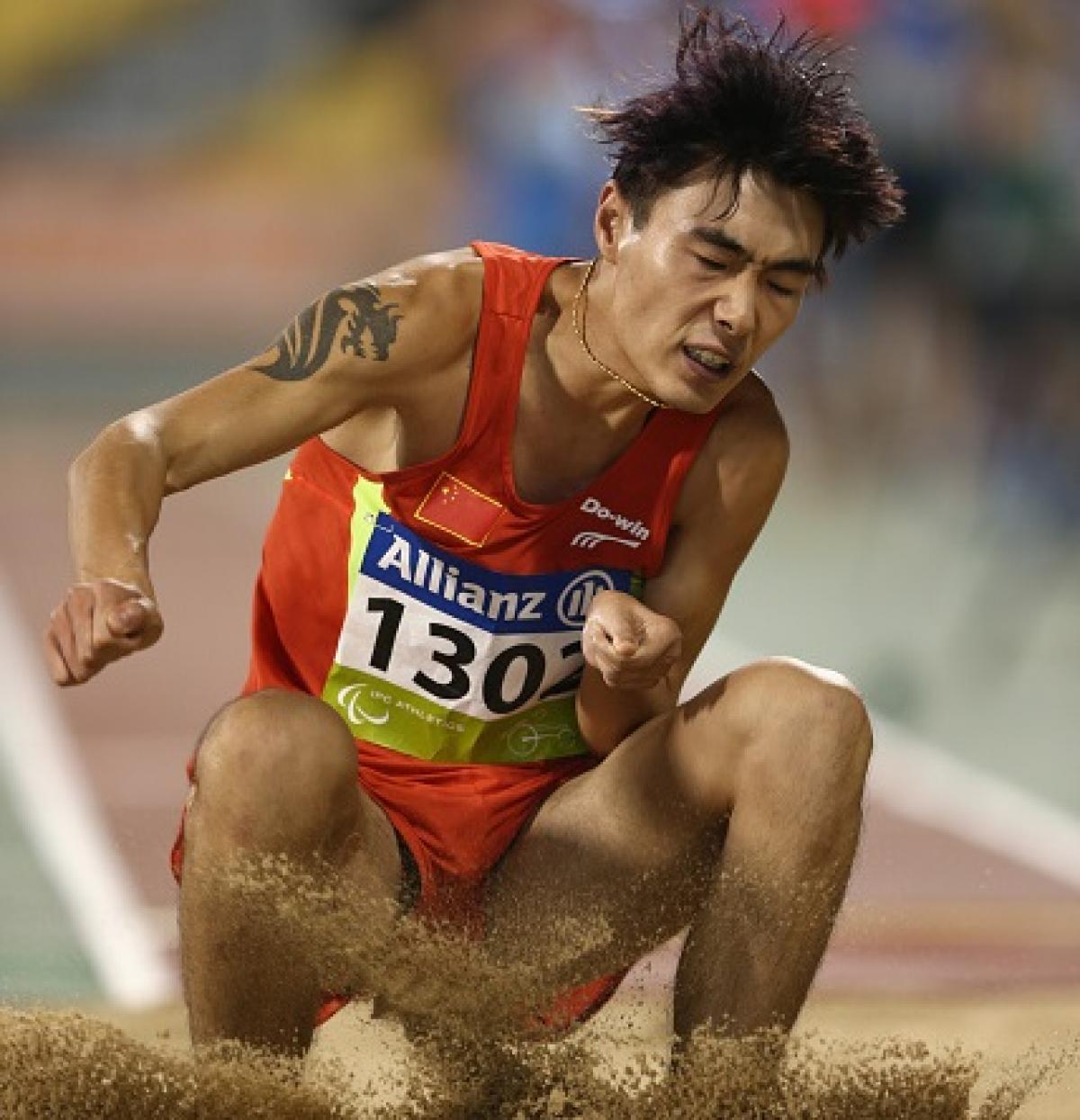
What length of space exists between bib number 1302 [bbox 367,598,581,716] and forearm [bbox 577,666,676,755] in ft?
0.19

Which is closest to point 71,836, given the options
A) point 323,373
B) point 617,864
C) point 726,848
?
point 617,864

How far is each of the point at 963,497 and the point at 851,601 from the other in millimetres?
1487

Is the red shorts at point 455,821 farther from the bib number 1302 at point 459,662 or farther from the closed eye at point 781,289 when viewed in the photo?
the closed eye at point 781,289

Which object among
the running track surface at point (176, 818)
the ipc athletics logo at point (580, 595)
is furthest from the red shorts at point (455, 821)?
the running track surface at point (176, 818)

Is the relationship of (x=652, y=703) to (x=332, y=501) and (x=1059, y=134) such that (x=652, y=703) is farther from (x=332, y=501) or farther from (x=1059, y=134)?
(x=1059, y=134)

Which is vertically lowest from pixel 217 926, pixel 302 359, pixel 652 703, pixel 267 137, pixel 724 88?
pixel 267 137

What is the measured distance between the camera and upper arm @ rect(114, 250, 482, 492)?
3.29 metres

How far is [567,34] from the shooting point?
44.8 ft

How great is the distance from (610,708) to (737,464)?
1.24ft

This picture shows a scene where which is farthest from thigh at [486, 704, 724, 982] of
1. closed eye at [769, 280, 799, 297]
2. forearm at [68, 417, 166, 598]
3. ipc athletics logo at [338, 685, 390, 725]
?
forearm at [68, 417, 166, 598]

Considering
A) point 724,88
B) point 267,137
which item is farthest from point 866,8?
point 267,137

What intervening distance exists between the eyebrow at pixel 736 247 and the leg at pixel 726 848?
0.51 m

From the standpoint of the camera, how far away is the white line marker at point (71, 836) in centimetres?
488

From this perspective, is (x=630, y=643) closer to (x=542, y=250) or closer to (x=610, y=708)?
(x=610, y=708)
